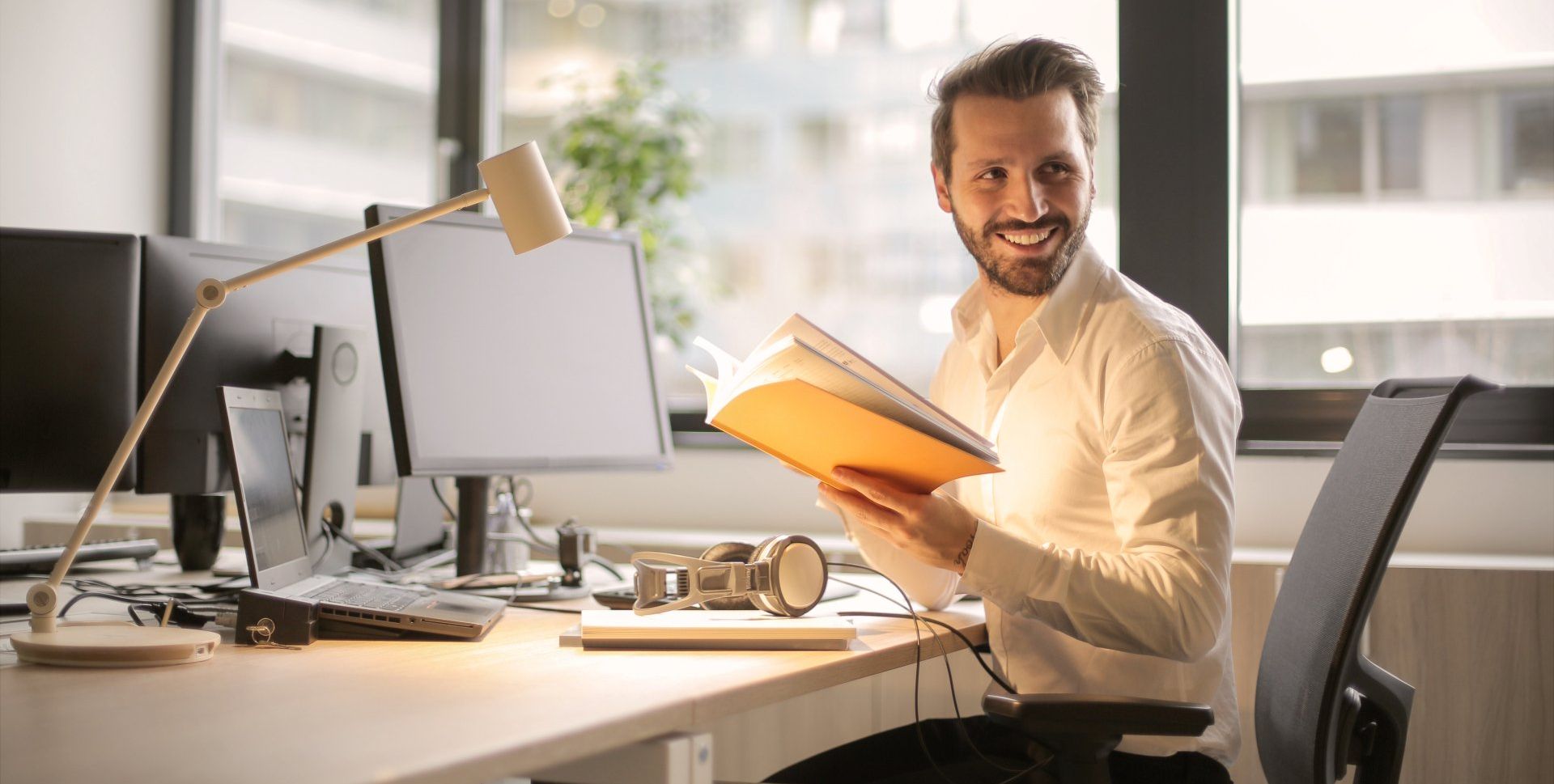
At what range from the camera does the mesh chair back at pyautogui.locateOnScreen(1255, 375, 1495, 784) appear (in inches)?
44.5

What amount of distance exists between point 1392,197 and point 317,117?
9.08ft

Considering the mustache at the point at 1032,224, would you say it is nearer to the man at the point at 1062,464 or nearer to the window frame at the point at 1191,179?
the man at the point at 1062,464

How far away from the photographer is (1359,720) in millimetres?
1243

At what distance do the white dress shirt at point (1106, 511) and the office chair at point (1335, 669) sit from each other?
0.32 feet

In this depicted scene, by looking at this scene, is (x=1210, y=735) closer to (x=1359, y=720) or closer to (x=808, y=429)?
(x=1359, y=720)

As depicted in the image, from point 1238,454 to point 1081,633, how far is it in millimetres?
1172

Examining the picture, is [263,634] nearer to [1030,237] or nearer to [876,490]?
[876,490]

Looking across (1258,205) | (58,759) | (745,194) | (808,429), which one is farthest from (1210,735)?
(745,194)

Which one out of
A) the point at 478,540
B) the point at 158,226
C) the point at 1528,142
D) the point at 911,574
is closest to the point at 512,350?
the point at 478,540

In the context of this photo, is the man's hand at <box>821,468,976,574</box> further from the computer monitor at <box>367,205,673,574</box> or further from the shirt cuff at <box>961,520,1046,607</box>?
the computer monitor at <box>367,205,673,574</box>

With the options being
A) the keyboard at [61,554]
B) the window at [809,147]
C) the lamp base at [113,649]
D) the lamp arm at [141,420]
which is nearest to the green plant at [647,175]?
the window at [809,147]

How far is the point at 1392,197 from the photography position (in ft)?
7.68

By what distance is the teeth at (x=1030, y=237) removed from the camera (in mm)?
1607

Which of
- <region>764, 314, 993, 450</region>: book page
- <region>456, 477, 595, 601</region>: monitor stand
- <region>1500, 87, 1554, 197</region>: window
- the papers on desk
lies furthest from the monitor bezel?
<region>1500, 87, 1554, 197</region>: window
